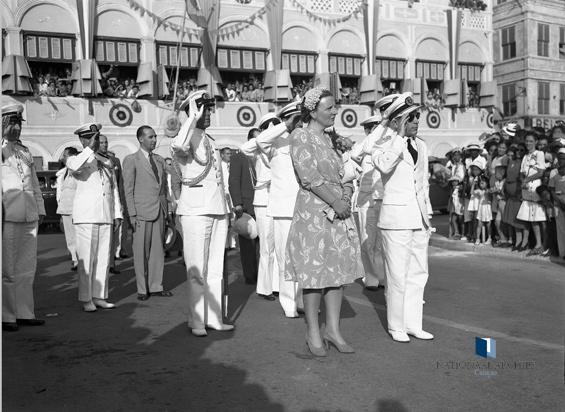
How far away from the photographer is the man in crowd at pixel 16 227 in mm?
6391

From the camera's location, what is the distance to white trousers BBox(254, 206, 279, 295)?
783 centimetres

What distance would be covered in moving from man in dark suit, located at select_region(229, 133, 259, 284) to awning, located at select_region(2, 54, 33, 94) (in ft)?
49.3

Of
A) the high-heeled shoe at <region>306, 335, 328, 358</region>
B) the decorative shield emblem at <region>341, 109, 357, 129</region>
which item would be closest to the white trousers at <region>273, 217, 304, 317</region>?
the high-heeled shoe at <region>306, 335, 328, 358</region>

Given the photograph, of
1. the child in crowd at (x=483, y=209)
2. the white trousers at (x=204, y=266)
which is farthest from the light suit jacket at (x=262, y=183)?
the child in crowd at (x=483, y=209)

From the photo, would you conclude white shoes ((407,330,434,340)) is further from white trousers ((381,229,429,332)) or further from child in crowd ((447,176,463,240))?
child in crowd ((447,176,463,240))

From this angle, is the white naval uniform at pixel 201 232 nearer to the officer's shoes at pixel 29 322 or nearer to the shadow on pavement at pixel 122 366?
the shadow on pavement at pixel 122 366

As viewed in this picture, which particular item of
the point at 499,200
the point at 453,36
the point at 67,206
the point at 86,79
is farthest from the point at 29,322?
the point at 453,36

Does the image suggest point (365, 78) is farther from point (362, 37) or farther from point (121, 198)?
point (121, 198)

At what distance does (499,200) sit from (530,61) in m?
25.0

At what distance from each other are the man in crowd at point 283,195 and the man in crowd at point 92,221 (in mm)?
1842

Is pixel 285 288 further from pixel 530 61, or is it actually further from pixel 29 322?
pixel 530 61

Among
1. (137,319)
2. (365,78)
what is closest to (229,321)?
(137,319)

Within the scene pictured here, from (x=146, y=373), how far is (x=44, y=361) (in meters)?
0.95

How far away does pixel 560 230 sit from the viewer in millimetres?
10383
